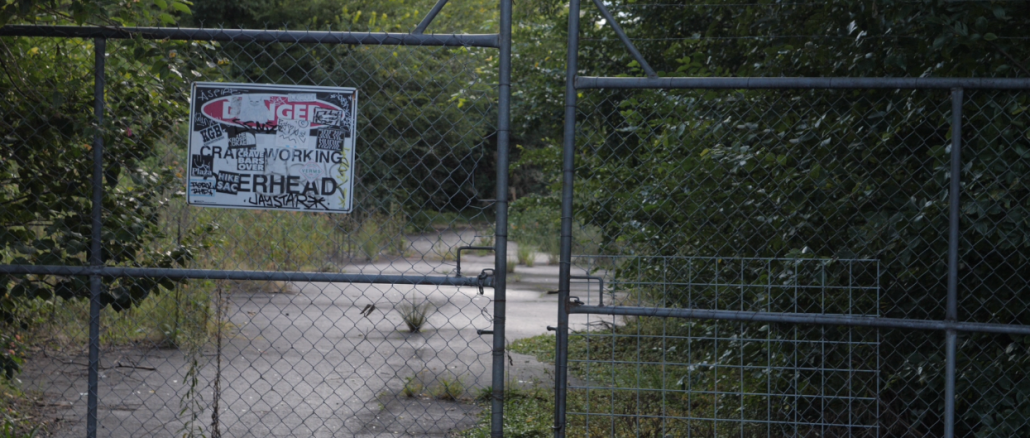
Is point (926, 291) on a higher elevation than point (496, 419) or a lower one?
higher

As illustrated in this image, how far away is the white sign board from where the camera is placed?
3029mm

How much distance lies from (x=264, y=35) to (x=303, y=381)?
2.66 metres

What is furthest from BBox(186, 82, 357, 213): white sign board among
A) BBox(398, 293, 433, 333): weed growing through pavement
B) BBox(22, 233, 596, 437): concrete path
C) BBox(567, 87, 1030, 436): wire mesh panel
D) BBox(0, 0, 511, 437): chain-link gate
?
BBox(398, 293, 433, 333): weed growing through pavement

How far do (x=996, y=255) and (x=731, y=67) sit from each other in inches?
112

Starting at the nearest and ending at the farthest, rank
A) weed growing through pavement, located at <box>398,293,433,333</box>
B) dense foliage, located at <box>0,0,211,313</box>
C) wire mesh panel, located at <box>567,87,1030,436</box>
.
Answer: wire mesh panel, located at <box>567,87,1030,436</box>
dense foliage, located at <box>0,0,211,313</box>
weed growing through pavement, located at <box>398,293,433,333</box>

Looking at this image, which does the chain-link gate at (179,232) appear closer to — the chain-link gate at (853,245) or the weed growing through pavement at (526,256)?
the chain-link gate at (853,245)

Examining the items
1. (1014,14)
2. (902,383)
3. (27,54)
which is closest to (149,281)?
(27,54)

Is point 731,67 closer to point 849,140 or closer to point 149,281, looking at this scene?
point 849,140

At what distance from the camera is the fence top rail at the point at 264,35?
2.95 metres

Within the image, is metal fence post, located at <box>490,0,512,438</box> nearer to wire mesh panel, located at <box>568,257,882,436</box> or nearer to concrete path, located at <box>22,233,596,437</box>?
concrete path, located at <box>22,233,596,437</box>

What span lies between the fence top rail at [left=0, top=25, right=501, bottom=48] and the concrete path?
0.82 meters

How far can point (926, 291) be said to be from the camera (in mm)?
3582

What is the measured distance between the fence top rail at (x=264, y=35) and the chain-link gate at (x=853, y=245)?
1.54 ft

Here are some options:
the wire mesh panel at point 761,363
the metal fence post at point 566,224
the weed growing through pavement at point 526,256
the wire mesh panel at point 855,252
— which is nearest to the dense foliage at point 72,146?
the metal fence post at point 566,224
